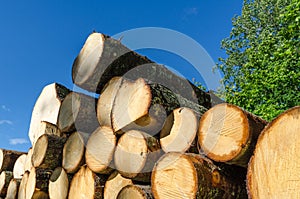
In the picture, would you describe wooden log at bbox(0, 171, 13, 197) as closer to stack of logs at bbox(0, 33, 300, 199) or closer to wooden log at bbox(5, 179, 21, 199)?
wooden log at bbox(5, 179, 21, 199)

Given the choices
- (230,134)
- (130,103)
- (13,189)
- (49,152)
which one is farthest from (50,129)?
(230,134)

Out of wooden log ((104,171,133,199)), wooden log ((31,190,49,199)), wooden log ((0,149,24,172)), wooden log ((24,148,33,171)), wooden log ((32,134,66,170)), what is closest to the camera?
wooden log ((104,171,133,199))

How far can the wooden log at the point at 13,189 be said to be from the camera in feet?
10.9

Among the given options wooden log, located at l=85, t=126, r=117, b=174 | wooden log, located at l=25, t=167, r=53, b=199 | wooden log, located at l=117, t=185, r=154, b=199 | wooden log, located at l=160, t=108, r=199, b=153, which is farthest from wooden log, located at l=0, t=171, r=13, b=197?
wooden log, located at l=160, t=108, r=199, b=153

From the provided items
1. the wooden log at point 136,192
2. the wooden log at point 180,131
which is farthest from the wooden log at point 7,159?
the wooden log at point 180,131

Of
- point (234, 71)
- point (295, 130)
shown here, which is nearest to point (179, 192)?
point (295, 130)

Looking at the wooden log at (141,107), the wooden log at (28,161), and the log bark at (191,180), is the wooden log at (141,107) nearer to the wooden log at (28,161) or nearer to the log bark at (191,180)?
the log bark at (191,180)

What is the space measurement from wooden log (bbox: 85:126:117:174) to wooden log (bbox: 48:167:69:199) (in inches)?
15.6

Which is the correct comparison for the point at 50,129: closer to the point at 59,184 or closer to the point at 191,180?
the point at 59,184

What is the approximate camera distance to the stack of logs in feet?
4.93

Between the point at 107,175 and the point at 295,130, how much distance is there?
144 cm

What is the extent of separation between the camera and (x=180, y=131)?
204 centimetres

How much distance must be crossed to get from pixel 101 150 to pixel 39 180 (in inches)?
35.5

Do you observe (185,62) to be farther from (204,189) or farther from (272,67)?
(272,67)
